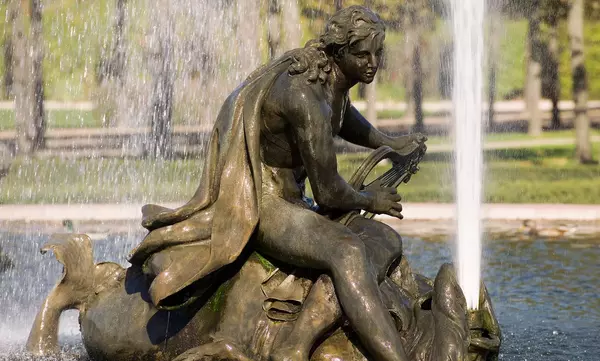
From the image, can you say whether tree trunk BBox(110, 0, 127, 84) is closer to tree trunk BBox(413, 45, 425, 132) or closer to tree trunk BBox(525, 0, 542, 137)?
tree trunk BBox(413, 45, 425, 132)

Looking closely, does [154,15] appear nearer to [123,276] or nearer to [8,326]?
[8,326]

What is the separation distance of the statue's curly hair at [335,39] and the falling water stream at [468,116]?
2.84 m

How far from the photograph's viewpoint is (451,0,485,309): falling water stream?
27.1 ft

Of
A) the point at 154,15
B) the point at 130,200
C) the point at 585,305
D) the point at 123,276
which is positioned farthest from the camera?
the point at 154,15

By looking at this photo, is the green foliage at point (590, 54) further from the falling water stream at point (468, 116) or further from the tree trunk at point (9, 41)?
the falling water stream at point (468, 116)

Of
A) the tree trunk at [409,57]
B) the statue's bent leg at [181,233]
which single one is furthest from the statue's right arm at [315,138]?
the tree trunk at [409,57]

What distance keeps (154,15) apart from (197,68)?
1.79 metres

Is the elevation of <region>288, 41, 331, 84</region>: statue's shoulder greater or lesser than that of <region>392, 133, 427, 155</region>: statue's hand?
greater

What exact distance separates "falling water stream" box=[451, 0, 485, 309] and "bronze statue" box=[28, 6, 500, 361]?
2.56 meters

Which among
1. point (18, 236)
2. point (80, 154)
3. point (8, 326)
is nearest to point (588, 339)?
point (8, 326)

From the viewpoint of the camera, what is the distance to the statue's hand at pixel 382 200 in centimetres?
518

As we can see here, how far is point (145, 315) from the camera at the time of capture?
5160mm

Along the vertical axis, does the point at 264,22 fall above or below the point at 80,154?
above

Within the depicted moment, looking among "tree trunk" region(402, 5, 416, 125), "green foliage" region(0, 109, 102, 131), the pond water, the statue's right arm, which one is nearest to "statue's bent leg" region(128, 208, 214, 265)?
the statue's right arm
